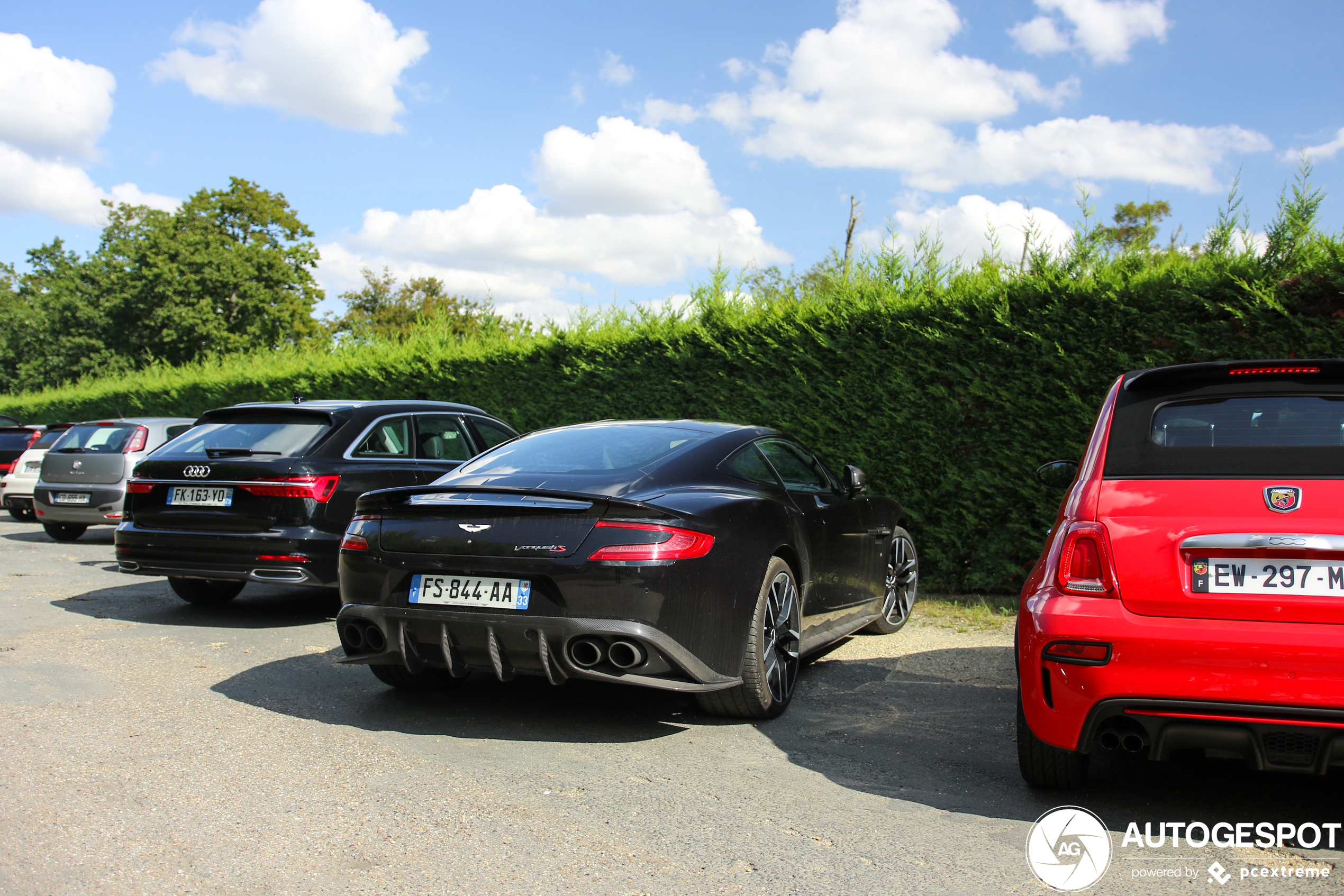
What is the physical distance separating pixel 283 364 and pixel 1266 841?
66.9 ft

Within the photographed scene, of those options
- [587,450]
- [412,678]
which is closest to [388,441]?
[412,678]

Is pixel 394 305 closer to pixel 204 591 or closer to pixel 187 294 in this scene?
pixel 187 294

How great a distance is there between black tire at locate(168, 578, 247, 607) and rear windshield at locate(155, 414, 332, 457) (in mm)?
1173

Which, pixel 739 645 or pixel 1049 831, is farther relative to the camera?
pixel 739 645

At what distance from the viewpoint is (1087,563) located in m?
3.37

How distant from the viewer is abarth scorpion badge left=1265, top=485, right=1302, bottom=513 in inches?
126

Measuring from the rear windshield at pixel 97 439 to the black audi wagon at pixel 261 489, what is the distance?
558 cm

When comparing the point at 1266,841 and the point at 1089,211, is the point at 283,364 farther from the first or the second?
the point at 1266,841

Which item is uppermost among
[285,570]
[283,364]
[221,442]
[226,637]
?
[283,364]

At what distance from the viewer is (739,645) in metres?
4.44

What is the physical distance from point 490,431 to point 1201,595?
661 centimetres

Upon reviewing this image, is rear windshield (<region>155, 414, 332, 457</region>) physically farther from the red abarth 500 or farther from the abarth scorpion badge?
the abarth scorpion badge

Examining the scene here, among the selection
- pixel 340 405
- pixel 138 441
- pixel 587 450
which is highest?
pixel 340 405

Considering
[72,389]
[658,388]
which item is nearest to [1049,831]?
[658,388]
